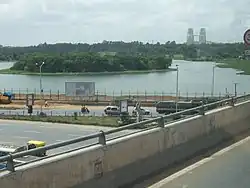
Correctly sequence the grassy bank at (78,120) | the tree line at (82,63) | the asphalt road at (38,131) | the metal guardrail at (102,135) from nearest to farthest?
the metal guardrail at (102,135) → the asphalt road at (38,131) → the grassy bank at (78,120) → the tree line at (82,63)

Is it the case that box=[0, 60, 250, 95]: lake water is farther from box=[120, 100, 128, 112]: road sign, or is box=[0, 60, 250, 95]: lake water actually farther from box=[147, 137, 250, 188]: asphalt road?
box=[147, 137, 250, 188]: asphalt road

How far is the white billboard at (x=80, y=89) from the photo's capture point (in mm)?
87250

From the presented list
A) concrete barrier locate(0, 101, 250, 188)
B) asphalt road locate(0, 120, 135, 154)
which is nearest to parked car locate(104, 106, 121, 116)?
asphalt road locate(0, 120, 135, 154)

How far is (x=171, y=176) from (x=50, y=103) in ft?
244

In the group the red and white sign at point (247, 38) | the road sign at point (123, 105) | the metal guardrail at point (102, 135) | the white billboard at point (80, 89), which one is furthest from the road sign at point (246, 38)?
the white billboard at point (80, 89)

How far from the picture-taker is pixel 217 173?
28.4 feet

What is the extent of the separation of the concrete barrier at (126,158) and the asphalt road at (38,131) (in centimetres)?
2973

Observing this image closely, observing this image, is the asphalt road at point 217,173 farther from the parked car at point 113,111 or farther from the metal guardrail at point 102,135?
the parked car at point 113,111

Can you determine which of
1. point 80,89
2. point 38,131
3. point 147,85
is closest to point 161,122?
point 38,131

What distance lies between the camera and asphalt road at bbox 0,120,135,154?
42431mm

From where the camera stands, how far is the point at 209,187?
764 cm

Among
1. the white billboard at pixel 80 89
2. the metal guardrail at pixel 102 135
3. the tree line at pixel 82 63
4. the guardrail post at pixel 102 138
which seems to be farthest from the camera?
the tree line at pixel 82 63

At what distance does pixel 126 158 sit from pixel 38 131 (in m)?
41.1

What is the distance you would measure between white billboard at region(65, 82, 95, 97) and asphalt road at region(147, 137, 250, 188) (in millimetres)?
77234
